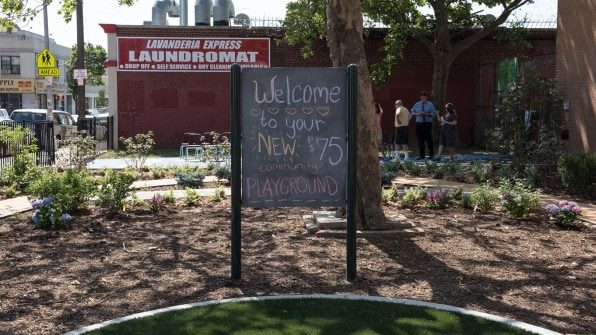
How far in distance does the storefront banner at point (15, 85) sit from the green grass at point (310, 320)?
60929 millimetres

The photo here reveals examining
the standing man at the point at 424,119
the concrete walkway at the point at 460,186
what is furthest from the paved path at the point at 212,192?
the standing man at the point at 424,119

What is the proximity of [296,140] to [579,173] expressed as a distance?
7.08 metres

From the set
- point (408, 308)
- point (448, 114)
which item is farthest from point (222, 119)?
point (408, 308)

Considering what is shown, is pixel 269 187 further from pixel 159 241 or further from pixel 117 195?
pixel 117 195

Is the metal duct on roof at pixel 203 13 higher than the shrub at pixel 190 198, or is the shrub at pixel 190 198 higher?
the metal duct on roof at pixel 203 13

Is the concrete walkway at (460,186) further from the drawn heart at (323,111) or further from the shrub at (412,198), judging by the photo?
the drawn heart at (323,111)

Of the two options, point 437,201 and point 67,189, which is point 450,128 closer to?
point 437,201

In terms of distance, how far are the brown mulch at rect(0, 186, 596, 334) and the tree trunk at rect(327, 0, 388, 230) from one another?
0.37m

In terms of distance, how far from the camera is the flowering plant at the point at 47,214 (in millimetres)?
8562

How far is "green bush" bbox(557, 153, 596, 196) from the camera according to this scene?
11312 millimetres

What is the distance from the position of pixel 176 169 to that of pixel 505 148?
7213 millimetres

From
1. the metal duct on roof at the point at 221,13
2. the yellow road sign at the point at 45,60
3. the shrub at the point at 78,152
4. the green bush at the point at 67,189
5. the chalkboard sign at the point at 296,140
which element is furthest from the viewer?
the metal duct on roof at the point at 221,13

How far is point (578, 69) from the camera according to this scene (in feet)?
49.0

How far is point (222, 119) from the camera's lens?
2548 cm
